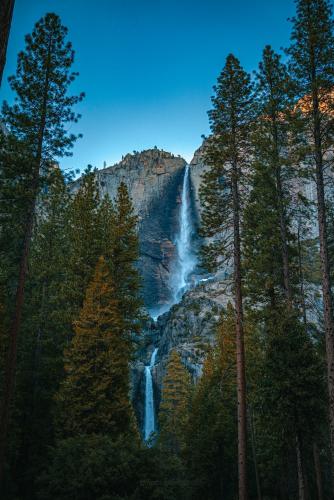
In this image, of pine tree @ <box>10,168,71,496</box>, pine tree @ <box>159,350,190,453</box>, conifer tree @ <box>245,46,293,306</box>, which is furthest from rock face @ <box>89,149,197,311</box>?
conifer tree @ <box>245,46,293,306</box>

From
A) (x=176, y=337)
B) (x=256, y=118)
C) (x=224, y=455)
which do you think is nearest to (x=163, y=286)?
(x=176, y=337)

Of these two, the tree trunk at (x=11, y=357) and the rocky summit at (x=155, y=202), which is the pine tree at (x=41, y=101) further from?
the rocky summit at (x=155, y=202)

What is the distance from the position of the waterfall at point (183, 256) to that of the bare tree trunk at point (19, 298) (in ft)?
244

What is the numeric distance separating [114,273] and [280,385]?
11.2 m

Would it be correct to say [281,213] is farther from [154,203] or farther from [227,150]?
[154,203]

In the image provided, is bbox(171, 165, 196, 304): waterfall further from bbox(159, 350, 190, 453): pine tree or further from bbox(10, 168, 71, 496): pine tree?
bbox(10, 168, 71, 496): pine tree

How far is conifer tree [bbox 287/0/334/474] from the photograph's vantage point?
46.1ft

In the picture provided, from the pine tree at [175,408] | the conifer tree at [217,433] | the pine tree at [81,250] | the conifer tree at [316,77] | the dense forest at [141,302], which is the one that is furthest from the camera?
the pine tree at [175,408]

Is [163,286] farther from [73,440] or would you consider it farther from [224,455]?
[73,440]

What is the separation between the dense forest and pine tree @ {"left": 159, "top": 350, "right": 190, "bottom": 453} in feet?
28.4

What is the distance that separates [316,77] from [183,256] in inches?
3102

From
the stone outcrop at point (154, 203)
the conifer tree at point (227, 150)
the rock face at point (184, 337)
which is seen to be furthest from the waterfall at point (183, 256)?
the conifer tree at point (227, 150)

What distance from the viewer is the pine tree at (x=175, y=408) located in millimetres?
33062

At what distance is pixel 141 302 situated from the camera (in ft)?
68.1
